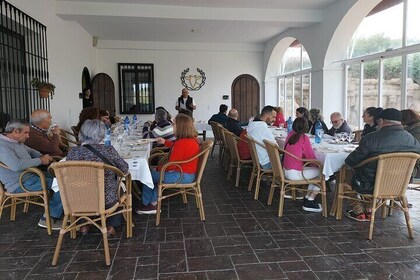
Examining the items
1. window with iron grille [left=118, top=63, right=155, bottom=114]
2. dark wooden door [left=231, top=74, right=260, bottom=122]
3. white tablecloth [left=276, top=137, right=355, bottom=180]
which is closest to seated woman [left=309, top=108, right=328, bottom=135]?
white tablecloth [left=276, top=137, right=355, bottom=180]

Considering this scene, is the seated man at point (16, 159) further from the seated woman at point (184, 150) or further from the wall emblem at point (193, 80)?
the wall emblem at point (193, 80)

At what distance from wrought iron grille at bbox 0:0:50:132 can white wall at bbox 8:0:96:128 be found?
0.21 metres

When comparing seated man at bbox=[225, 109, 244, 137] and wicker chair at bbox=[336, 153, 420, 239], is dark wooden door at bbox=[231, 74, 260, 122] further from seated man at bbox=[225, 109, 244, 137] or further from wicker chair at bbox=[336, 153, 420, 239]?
wicker chair at bbox=[336, 153, 420, 239]

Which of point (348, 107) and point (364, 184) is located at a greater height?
point (348, 107)

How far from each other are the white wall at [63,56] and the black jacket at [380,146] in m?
4.71

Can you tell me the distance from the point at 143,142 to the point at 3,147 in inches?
63.1

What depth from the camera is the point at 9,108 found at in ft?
15.7

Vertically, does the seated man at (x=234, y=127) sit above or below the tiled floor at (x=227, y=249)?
above

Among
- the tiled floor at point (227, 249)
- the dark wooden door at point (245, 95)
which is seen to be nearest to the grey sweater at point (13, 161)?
the tiled floor at point (227, 249)

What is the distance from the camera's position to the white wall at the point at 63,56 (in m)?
5.96

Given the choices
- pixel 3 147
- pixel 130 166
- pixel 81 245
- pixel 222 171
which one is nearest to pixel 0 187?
pixel 3 147

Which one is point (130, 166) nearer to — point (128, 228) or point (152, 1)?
point (128, 228)

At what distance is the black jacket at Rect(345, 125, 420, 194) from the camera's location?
3127 millimetres

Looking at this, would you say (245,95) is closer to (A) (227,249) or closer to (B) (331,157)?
(B) (331,157)
